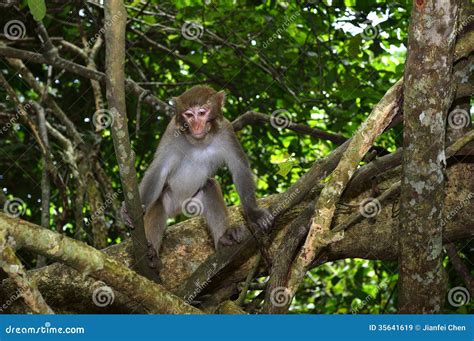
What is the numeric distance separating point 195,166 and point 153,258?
1.55 m

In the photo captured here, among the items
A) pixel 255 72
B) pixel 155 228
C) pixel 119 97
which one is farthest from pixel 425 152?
pixel 255 72

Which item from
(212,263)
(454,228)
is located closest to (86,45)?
(212,263)

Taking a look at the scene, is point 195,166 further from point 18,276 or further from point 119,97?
point 18,276

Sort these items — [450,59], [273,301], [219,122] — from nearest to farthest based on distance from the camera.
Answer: [450,59] → [273,301] → [219,122]

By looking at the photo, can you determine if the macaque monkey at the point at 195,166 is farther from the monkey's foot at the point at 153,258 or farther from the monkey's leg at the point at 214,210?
the monkey's foot at the point at 153,258

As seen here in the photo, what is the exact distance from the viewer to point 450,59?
3.91 m

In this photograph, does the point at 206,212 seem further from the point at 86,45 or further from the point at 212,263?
the point at 86,45

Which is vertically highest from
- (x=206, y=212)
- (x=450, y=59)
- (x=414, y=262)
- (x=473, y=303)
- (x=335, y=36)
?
(x=450, y=59)

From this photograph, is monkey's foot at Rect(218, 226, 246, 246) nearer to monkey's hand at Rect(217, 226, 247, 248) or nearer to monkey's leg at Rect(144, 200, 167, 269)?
monkey's hand at Rect(217, 226, 247, 248)

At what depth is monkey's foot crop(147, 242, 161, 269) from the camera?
17.7ft

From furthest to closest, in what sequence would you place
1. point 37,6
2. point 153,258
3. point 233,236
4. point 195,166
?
point 195,166
point 233,236
point 153,258
point 37,6

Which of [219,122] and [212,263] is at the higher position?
[219,122]

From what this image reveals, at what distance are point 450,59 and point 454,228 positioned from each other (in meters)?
1.79

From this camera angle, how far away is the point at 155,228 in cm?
603
